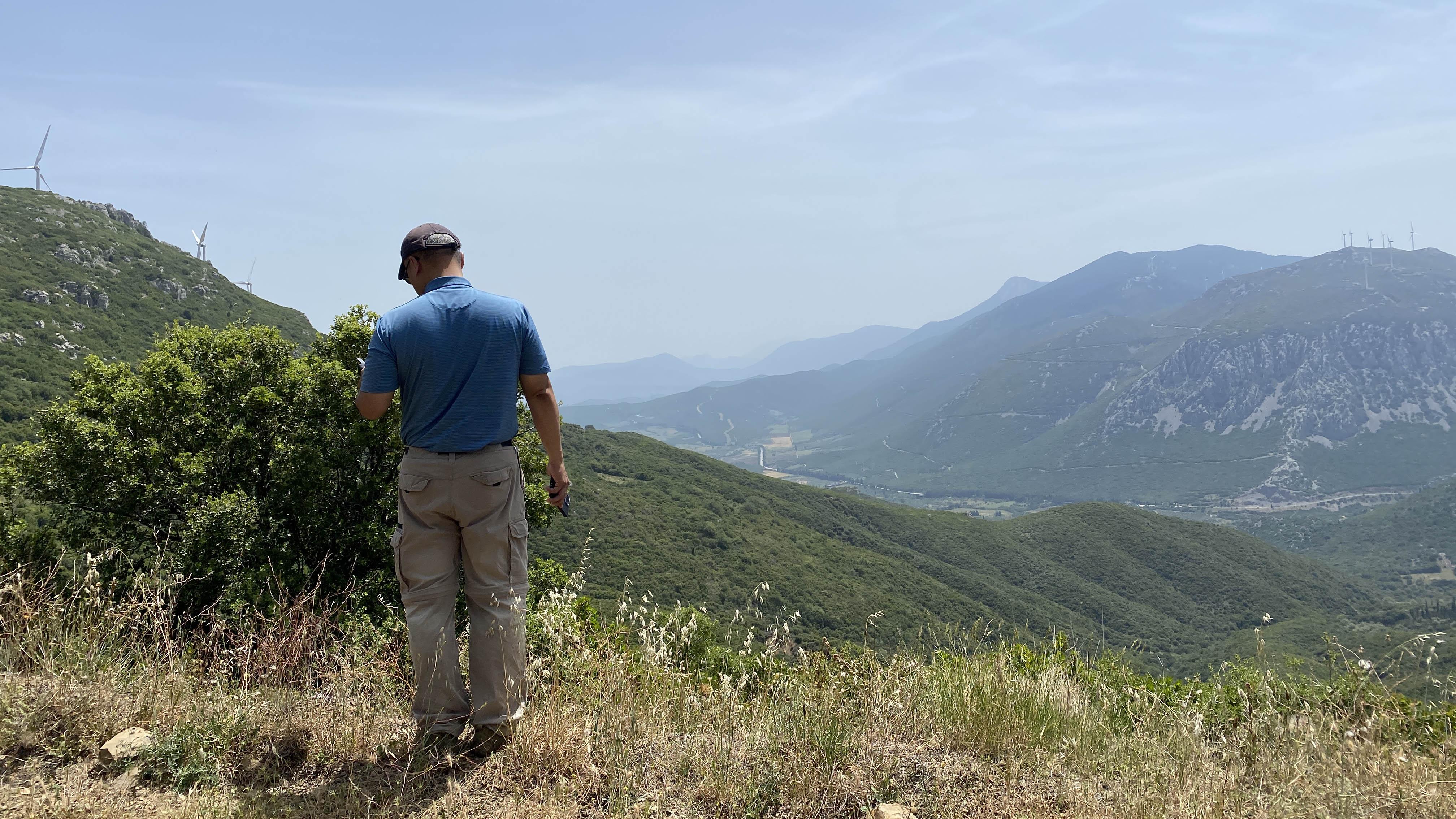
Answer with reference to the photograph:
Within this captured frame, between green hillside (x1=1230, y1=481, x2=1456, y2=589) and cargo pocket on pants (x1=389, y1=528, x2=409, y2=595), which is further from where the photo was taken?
green hillside (x1=1230, y1=481, x2=1456, y2=589)

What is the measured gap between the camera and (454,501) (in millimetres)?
3354

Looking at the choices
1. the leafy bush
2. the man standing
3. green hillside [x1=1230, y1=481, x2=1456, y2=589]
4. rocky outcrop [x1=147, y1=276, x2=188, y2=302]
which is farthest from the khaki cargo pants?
green hillside [x1=1230, y1=481, x2=1456, y2=589]

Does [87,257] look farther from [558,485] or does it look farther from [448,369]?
[558,485]

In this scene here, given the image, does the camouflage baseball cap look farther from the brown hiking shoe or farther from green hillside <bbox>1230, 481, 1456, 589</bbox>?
green hillside <bbox>1230, 481, 1456, 589</bbox>

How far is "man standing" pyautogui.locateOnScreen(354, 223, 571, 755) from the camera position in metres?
3.38

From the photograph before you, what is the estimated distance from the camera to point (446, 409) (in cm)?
341

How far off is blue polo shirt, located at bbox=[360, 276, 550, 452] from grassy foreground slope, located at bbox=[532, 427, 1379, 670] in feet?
111

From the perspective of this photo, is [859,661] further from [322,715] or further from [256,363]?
[256,363]

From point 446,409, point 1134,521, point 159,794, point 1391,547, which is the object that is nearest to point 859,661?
point 446,409

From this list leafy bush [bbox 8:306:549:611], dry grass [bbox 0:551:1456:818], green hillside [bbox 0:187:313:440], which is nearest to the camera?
dry grass [bbox 0:551:1456:818]

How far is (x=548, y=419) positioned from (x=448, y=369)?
1.73 feet

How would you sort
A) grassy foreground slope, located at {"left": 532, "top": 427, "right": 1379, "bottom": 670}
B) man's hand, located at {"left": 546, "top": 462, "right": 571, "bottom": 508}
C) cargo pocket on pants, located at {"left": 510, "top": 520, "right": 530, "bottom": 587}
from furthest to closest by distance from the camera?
grassy foreground slope, located at {"left": 532, "top": 427, "right": 1379, "bottom": 670} → man's hand, located at {"left": 546, "top": 462, "right": 571, "bottom": 508} → cargo pocket on pants, located at {"left": 510, "top": 520, "right": 530, "bottom": 587}

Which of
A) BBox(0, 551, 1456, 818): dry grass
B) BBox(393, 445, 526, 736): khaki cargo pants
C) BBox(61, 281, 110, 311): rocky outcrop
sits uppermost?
BBox(61, 281, 110, 311): rocky outcrop

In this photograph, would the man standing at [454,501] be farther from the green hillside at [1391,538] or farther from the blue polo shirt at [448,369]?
the green hillside at [1391,538]
